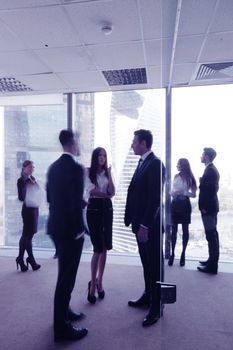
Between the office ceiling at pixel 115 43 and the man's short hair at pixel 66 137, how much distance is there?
1.02 metres

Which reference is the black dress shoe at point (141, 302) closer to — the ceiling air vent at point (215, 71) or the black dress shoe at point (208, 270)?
the black dress shoe at point (208, 270)

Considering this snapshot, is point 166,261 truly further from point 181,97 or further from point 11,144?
point 11,144

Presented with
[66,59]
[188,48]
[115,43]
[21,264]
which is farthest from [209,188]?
[21,264]

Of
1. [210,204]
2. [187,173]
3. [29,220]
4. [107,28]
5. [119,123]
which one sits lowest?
[29,220]

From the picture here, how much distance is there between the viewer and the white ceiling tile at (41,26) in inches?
91.9

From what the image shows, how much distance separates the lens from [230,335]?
215 cm

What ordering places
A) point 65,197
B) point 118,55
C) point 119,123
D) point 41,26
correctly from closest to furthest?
point 65,197 < point 41,26 < point 118,55 < point 119,123

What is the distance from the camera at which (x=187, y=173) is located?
3.73 meters

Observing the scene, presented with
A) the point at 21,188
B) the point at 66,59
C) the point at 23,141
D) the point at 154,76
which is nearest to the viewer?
the point at 66,59

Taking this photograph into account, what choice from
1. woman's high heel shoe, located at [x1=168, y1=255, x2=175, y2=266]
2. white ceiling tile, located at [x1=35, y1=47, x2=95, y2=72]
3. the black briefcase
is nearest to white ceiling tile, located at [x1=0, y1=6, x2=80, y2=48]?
white ceiling tile, located at [x1=35, y1=47, x2=95, y2=72]

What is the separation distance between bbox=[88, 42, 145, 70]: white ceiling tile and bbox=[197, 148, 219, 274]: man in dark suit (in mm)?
1407

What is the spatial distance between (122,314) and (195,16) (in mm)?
2688

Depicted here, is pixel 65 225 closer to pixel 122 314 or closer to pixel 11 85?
pixel 122 314

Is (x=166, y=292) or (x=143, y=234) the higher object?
(x=143, y=234)
